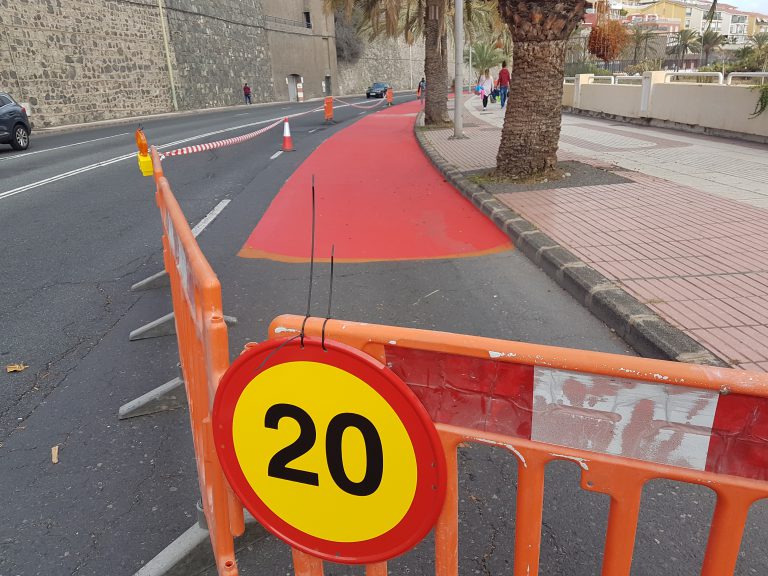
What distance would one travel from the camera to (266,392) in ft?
5.42

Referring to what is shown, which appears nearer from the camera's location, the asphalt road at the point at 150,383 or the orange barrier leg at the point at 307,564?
the orange barrier leg at the point at 307,564

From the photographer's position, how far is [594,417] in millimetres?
1479

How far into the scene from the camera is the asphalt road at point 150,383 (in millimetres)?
2461

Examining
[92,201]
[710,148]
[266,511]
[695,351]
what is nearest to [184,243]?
[266,511]

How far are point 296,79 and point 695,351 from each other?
58.6 meters

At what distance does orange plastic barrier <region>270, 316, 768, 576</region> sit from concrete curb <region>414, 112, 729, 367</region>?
2.32 metres

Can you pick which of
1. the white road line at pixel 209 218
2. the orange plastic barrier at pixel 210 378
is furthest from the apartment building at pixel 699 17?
the orange plastic barrier at pixel 210 378

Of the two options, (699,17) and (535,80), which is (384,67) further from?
(699,17)

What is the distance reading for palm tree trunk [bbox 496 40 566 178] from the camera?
893 centimetres

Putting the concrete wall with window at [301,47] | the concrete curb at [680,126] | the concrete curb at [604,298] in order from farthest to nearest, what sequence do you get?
the concrete wall with window at [301,47]
the concrete curb at [680,126]
the concrete curb at [604,298]

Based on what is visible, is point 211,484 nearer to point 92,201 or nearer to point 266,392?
point 266,392

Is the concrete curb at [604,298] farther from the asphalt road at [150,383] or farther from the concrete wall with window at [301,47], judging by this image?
the concrete wall with window at [301,47]

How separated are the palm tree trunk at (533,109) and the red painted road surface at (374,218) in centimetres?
120

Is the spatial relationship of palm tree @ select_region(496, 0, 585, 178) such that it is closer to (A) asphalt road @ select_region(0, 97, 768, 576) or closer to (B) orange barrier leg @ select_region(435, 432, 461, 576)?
(A) asphalt road @ select_region(0, 97, 768, 576)
